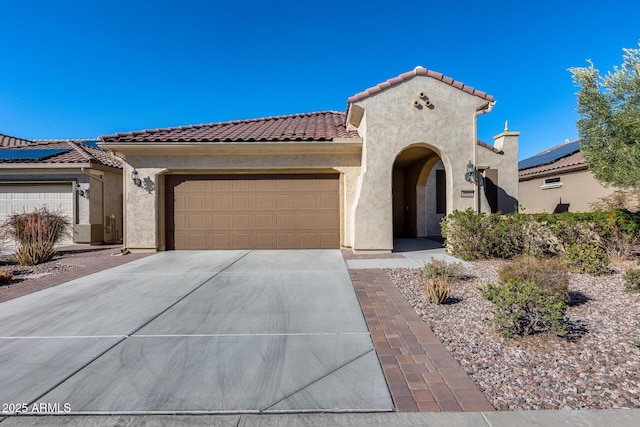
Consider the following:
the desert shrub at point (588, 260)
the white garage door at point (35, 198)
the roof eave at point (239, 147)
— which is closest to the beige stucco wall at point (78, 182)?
the white garage door at point (35, 198)

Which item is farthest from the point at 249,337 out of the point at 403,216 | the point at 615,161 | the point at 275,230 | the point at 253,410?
the point at 403,216

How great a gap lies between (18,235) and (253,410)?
11728 mm

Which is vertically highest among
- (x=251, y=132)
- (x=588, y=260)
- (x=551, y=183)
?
(x=251, y=132)

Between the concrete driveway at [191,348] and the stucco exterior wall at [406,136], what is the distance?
3812 millimetres

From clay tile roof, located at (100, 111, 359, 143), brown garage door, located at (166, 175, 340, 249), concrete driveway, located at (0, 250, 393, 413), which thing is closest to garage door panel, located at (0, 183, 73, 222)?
clay tile roof, located at (100, 111, 359, 143)

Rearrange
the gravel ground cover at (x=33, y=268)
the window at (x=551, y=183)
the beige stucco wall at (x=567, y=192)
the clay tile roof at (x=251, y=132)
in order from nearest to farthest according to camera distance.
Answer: the gravel ground cover at (x=33, y=268)
the clay tile roof at (x=251, y=132)
the beige stucco wall at (x=567, y=192)
the window at (x=551, y=183)

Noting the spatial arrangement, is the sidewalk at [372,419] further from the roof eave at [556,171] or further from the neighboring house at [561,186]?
the roof eave at [556,171]

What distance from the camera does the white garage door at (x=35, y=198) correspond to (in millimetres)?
12555

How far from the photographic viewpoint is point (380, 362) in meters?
3.26

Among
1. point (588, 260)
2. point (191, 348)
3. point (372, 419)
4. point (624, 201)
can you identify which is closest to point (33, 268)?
point (191, 348)

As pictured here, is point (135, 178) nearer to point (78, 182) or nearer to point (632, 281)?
point (78, 182)

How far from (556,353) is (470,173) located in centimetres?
710

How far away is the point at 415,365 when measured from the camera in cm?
318

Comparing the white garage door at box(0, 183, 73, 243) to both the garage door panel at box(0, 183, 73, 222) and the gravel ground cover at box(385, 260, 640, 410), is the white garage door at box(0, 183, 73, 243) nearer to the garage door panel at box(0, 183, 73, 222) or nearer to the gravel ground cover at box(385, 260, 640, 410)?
the garage door panel at box(0, 183, 73, 222)
